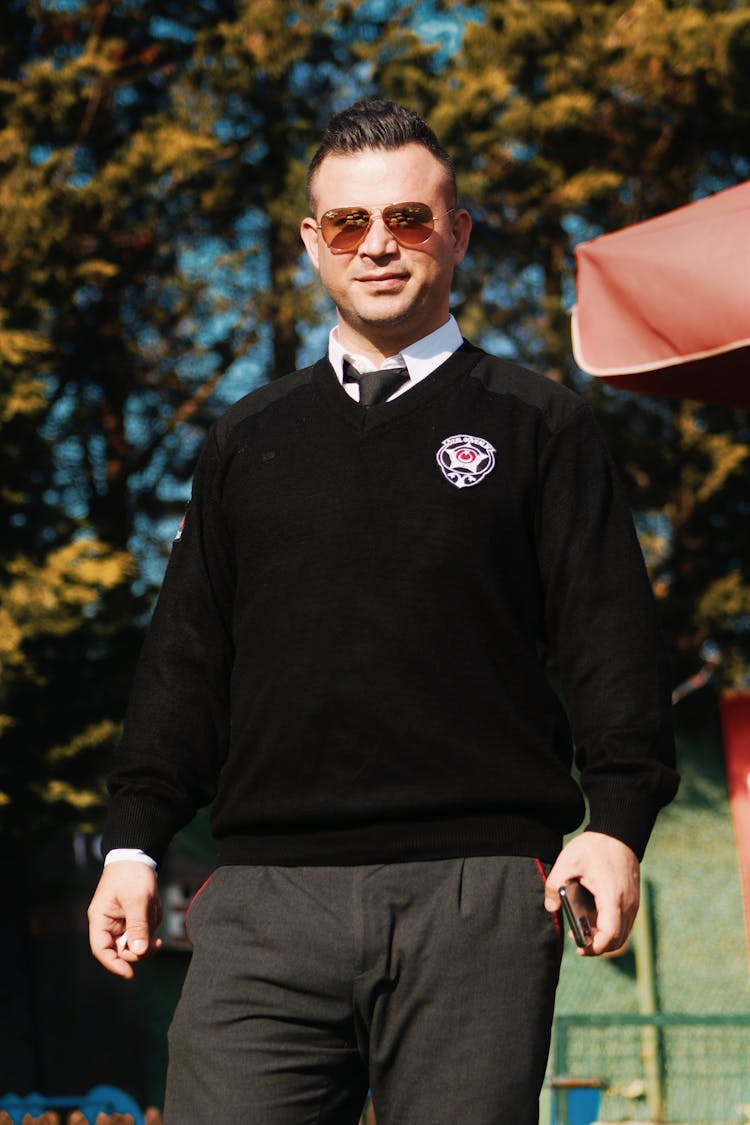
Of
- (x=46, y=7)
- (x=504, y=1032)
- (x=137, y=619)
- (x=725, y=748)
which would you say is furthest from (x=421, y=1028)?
(x=46, y=7)

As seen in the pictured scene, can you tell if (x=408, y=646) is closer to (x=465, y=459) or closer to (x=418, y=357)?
(x=465, y=459)

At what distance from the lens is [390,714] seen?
6.60 feet

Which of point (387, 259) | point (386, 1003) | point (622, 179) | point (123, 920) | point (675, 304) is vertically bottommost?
point (386, 1003)

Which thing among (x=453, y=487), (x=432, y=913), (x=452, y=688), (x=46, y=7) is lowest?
(x=432, y=913)

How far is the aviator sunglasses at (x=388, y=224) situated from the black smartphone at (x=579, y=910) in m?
0.91

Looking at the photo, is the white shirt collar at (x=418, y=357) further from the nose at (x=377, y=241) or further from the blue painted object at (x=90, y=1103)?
the blue painted object at (x=90, y=1103)

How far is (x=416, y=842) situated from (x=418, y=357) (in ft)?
2.29

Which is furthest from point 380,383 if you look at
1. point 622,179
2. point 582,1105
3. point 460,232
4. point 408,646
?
point 622,179

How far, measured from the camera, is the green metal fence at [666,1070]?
28.7 feet

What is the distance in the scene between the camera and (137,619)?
8.66 metres

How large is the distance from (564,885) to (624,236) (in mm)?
2409

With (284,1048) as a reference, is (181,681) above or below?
above

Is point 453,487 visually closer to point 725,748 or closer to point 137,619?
point 137,619

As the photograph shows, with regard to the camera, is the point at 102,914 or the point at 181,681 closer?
the point at 102,914
